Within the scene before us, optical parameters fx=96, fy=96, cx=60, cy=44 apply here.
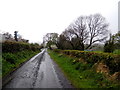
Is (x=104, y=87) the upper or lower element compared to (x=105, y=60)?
lower

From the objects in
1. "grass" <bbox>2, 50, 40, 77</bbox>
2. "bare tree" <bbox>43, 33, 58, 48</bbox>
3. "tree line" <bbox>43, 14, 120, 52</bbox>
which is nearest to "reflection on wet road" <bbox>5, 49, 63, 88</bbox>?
"grass" <bbox>2, 50, 40, 77</bbox>

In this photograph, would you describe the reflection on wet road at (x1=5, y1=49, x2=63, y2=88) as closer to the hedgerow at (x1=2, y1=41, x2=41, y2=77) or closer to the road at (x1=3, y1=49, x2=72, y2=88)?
the road at (x1=3, y1=49, x2=72, y2=88)

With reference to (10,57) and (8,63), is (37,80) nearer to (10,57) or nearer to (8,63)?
(8,63)

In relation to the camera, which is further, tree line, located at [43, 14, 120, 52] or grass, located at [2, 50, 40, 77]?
tree line, located at [43, 14, 120, 52]

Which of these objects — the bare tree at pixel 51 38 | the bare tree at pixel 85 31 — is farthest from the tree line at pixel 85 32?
the bare tree at pixel 51 38

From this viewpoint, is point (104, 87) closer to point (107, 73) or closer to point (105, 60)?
point (107, 73)

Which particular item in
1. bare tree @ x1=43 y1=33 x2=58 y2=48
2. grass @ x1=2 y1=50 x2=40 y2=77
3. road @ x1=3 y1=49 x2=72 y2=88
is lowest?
road @ x1=3 y1=49 x2=72 y2=88

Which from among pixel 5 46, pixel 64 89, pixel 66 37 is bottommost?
pixel 64 89

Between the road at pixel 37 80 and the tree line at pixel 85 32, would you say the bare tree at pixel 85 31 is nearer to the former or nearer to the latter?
the tree line at pixel 85 32

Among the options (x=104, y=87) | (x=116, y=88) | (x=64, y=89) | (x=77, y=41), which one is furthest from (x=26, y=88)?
(x=77, y=41)

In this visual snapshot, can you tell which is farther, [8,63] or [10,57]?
[10,57]

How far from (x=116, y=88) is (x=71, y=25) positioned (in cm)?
3731

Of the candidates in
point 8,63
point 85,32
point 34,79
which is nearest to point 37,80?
point 34,79

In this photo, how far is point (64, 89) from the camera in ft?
16.5
